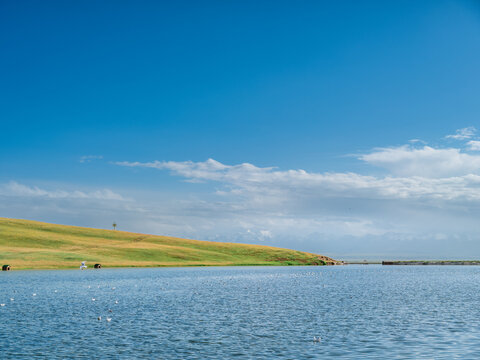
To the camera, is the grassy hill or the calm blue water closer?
the calm blue water

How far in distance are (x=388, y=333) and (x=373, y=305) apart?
18131 millimetres

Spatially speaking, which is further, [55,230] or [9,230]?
[55,230]

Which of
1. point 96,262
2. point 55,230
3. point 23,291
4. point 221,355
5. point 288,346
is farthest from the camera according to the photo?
point 55,230

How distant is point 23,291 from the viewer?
213 feet

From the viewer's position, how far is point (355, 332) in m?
34.4

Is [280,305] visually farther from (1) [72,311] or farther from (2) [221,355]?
(2) [221,355]

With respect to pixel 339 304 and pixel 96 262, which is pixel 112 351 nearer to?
pixel 339 304

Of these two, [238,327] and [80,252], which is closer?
[238,327]

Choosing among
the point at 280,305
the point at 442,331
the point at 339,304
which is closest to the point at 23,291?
the point at 280,305

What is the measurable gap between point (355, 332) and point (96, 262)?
117m

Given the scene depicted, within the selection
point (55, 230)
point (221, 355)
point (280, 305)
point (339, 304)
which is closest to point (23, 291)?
point (280, 305)

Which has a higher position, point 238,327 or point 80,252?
point 80,252

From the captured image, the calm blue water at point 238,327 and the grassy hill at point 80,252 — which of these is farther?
the grassy hill at point 80,252

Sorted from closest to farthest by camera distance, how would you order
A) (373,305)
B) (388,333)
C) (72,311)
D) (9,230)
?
(388,333) < (72,311) < (373,305) < (9,230)
